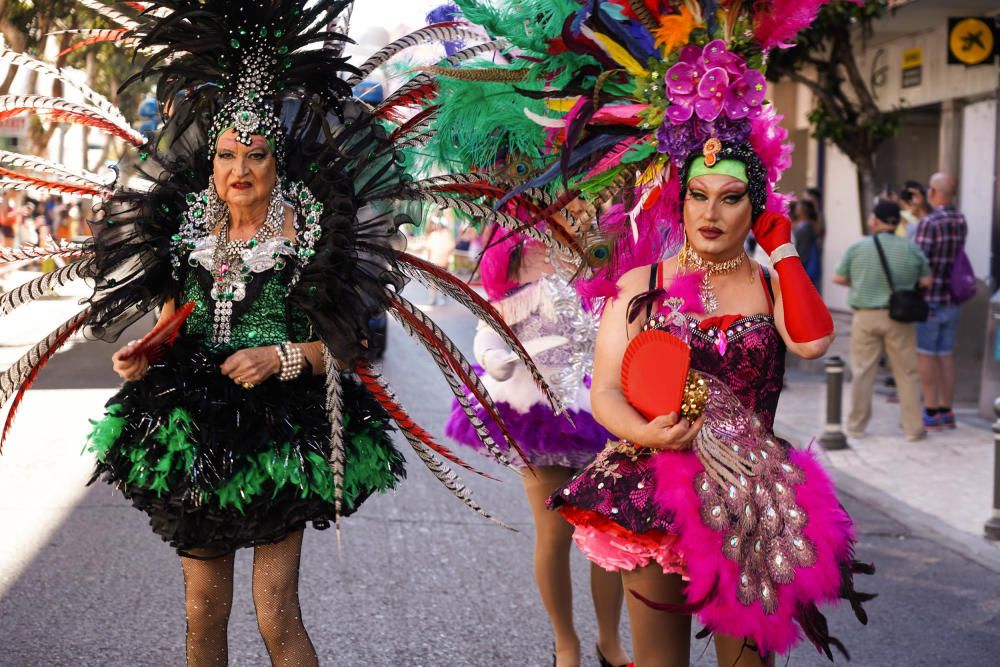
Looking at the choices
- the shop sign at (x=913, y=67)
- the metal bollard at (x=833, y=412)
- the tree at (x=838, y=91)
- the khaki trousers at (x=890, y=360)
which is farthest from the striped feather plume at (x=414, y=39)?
the shop sign at (x=913, y=67)

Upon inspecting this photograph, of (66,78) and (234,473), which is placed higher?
(66,78)

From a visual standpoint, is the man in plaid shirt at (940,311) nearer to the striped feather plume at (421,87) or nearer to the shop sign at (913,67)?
the striped feather plume at (421,87)

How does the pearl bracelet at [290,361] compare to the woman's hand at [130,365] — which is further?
the pearl bracelet at [290,361]

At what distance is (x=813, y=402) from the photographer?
495 inches

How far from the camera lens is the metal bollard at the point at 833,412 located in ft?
32.9

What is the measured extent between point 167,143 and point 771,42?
1.87m

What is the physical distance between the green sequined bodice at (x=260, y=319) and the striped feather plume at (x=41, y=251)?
39 cm

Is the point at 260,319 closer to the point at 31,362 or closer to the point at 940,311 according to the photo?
the point at 31,362

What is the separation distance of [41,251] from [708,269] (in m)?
2.03

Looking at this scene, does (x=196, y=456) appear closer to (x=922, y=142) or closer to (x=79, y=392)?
(x=79, y=392)

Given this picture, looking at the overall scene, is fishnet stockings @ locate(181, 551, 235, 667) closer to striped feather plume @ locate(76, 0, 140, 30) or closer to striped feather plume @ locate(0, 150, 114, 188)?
striped feather plume @ locate(0, 150, 114, 188)

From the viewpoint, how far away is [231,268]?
11.8 feet

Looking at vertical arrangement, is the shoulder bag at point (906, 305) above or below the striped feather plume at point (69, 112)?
below

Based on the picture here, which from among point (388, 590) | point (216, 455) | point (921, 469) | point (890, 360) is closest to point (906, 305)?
point (890, 360)
